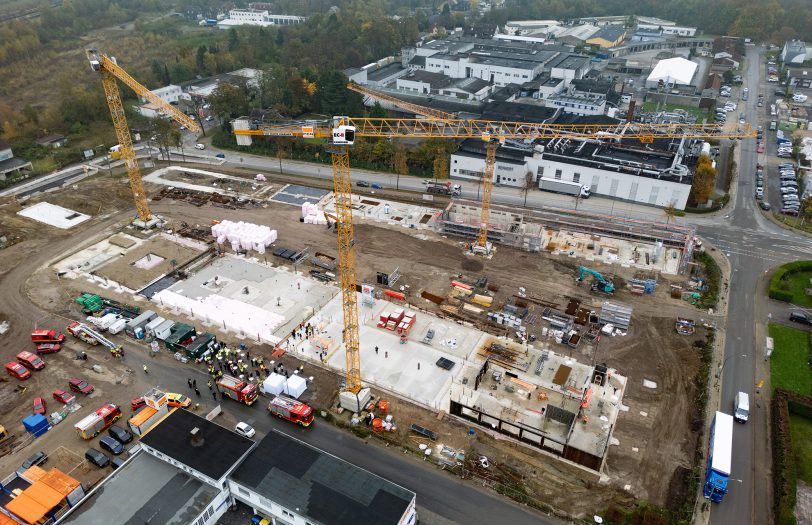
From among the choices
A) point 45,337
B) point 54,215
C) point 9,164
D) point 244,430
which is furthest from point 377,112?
point 244,430

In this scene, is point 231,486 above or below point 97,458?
above

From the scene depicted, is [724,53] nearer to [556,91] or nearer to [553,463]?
[556,91]

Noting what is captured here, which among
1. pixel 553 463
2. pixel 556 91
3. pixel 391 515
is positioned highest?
pixel 556 91

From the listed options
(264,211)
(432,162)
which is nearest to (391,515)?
(264,211)

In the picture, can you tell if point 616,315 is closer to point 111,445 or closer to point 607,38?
point 111,445

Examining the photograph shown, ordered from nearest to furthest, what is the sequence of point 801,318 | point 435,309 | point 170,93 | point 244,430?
1. point 244,430
2. point 801,318
3. point 435,309
4. point 170,93
